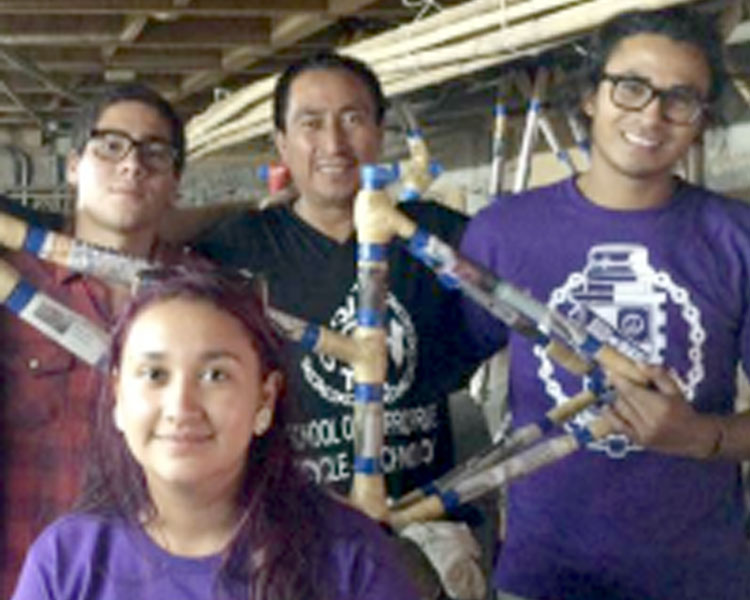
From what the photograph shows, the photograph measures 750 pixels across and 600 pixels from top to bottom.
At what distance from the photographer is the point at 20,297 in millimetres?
1625

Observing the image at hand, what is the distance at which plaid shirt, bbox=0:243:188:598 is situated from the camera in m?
1.80

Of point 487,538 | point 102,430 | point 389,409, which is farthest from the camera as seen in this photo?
point 487,538

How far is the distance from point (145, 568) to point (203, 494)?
0.10m

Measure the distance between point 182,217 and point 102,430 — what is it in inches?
29.0

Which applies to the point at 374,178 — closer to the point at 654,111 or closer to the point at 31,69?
the point at 654,111

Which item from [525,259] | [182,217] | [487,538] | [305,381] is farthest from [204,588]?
[487,538]

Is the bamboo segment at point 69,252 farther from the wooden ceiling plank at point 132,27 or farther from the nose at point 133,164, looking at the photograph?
the wooden ceiling plank at point 132,27

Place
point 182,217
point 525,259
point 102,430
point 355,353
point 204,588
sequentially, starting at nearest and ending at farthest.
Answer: point 204,588 → point 102,430 → point 355,353 → point 525,259 → point 182,217

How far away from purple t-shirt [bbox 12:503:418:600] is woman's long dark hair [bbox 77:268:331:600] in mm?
18

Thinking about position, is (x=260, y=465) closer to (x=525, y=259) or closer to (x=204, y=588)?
(x=204, y=588)

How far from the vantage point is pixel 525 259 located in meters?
1.81

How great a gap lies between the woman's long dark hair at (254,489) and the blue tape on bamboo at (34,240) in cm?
23

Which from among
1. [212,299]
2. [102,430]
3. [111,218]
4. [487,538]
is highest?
[111,218]

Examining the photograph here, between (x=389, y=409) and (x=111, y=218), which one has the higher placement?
(x=111, y=218)
